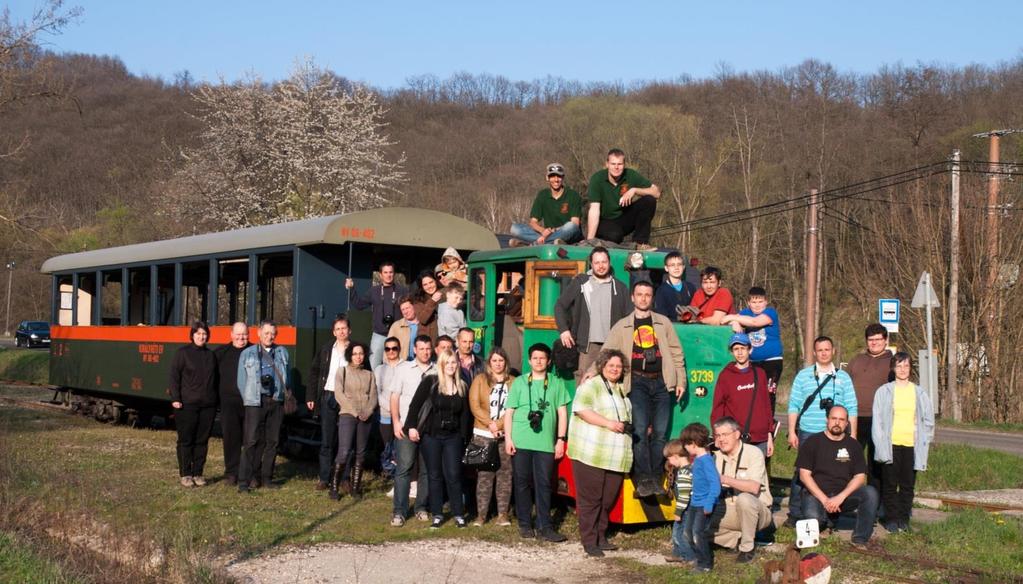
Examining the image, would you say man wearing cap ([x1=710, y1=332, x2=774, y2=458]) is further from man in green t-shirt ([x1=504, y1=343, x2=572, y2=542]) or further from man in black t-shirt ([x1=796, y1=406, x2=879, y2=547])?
man in green t-shirt ([x1=504, y1=343, x2=572, y2=542])

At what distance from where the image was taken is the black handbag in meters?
10.4

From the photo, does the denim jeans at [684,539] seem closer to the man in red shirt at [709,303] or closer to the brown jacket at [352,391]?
the man in red shirt at [709,303]

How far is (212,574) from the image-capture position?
7738mm

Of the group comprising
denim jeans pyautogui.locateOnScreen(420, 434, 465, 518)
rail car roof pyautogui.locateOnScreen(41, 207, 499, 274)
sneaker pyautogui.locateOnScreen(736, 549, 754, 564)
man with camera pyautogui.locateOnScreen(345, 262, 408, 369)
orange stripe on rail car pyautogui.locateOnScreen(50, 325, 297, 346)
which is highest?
rail car roof pyautogui.locateOnScreen(41, 207, 499, 274)

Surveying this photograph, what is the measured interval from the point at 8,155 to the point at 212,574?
765 inches

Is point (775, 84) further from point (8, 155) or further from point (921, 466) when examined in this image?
point (921, 466)

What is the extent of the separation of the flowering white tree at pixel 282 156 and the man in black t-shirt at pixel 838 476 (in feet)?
94.4

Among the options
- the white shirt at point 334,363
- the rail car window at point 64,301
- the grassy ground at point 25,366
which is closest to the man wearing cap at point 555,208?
the white shirt at point 334,363

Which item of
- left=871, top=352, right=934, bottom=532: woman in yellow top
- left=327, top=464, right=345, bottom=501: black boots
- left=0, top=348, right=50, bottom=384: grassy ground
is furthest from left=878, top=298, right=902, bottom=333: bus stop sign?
left=0, top=348, right=50, bottom=384: grassy ground

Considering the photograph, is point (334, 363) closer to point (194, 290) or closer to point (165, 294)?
point (194, 290)

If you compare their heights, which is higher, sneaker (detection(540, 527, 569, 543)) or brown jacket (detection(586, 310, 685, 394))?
brown jacket (detection(586, 310, 685, 394))

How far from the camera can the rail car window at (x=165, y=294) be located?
58.3 feet

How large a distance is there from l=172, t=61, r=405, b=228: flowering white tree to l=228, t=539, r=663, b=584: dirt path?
2844 centimetres

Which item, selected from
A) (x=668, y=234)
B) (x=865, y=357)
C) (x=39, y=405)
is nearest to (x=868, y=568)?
(x=865, y=357)
